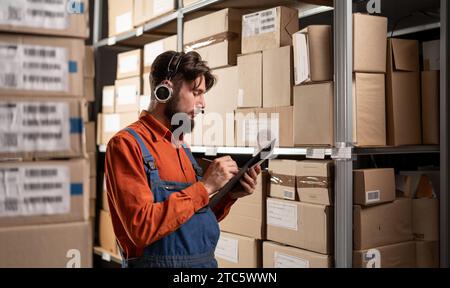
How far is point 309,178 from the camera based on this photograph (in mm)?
2062

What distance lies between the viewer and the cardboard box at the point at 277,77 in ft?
7.15

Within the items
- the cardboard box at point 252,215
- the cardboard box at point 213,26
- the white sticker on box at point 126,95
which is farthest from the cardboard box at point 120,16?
the cardboard box at point 252,215

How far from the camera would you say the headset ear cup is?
1.63 metres

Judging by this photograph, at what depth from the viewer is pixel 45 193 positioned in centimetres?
79

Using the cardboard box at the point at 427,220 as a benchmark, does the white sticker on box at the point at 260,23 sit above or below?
above

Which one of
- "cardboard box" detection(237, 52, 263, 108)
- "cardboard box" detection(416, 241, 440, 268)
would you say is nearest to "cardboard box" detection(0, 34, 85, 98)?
"cardboard box" detection(237, 52, 263, 108)

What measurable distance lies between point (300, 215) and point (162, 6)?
1583mm

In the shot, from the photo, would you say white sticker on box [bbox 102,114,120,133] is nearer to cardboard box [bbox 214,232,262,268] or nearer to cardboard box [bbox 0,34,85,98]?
cardboard box [bbox 214,232,262,268]

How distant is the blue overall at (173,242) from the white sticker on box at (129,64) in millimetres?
1846

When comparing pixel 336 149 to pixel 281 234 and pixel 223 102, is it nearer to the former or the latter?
pixel 281 234

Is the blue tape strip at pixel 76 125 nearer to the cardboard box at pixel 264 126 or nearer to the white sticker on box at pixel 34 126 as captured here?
the white sticker on box at pixel 34 126

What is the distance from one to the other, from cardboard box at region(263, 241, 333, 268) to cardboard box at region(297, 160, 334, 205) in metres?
0.22

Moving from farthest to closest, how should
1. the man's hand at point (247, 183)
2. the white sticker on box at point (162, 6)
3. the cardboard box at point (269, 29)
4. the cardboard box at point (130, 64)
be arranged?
1. the cardboard box at point (130, 64)
2. the white sticker on box at point (162, 6)
3. the cardboard box at point (269, 29)
4. the man's hand at point (247, 183)

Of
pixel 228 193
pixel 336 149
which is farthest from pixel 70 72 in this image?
pixel 336 149
